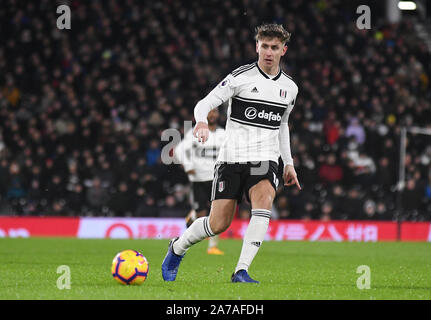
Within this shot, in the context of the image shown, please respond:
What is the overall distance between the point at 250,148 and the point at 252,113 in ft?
1.09

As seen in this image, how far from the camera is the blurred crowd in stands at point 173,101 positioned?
18.5m

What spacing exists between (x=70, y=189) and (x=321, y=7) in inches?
421

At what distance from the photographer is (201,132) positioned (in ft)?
22.9

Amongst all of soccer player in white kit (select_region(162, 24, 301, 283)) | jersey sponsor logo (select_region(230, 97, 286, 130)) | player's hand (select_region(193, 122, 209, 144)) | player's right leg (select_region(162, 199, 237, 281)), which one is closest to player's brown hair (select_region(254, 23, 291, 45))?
soccer player in white kit (select_region(162, 24, 301, 283))

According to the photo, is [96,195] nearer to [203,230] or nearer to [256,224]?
[203,230]

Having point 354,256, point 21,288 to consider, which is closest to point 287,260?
point 354,256

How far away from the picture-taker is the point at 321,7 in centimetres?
2492

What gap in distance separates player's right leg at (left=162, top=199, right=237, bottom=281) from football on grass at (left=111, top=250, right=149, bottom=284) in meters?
0.56

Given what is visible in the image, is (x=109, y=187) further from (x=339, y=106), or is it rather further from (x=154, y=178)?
(x=339, y=106)

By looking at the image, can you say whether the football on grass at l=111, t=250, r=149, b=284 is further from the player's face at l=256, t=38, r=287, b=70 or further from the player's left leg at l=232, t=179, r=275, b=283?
the player's face at l=256, t=38, r=287, b=70

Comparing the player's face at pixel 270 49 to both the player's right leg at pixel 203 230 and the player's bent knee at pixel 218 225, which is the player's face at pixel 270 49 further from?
the player's bent knee at pixel 218 225

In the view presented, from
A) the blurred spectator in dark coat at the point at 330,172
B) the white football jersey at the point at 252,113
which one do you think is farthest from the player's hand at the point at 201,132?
the blurred spectator in dark coat at the point at 330,172

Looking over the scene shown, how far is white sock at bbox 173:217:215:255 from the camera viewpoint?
24.9ft

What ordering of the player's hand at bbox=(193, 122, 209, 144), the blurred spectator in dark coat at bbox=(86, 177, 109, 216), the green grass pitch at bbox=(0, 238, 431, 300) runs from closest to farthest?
the green grass pitch at bbox=(0, 238, 431, 300)
the player's hand at bbox=(193, 122, 209, 144)
the blurred spectator in dark coat at bbox=(86, 177, 109, 216)
